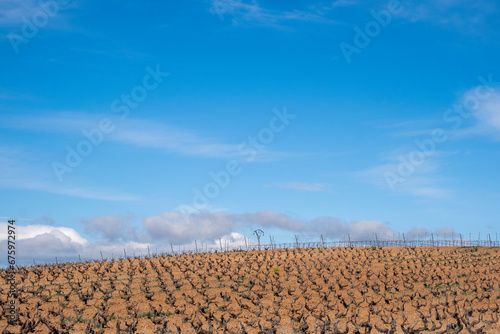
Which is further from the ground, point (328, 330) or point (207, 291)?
point (207, 291)

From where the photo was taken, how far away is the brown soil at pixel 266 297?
30500 mm

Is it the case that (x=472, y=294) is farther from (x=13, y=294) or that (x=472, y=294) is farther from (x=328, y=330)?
(x=13, y=294)

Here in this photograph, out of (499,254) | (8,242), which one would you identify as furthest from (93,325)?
(499,254)

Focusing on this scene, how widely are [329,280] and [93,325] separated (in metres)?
22.3

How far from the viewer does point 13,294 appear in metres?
37.6

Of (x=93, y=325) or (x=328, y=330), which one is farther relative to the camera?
(x=93, y=325)

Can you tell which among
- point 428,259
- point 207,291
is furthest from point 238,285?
point 428,259

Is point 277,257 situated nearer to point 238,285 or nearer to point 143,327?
point 238,285

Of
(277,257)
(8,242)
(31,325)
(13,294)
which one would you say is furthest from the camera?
(277,257)

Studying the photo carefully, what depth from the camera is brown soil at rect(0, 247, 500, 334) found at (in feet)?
100

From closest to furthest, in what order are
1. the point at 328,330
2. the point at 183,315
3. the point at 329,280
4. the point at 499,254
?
the point at 328,330 < the point at 183,315 < the point at 329,280 < the point at 499,254

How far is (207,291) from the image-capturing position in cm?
4053

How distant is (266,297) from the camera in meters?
39.1

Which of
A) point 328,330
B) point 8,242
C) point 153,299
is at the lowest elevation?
point 328,330
